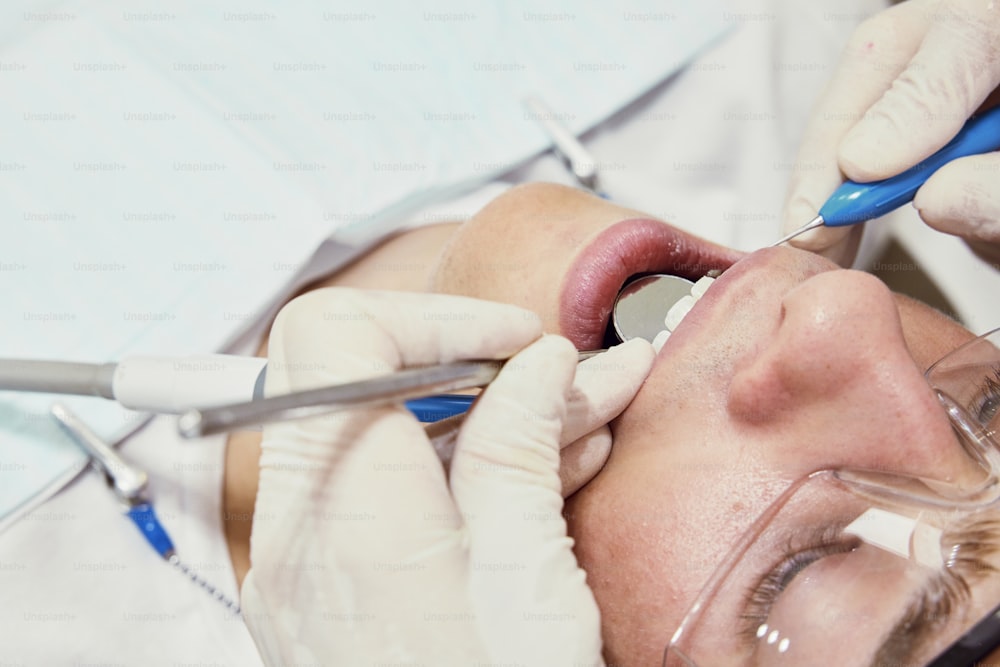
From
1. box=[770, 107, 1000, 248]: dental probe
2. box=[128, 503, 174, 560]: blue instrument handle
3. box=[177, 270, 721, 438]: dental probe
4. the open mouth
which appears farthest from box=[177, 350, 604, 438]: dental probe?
box=[770, 107, 1000, 248]: dental probe

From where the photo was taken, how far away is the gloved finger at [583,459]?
0.86m

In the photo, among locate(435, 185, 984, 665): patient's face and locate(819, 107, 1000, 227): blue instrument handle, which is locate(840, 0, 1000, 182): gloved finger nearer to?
locate(819, 107, 1000, 227): blue instrument handle

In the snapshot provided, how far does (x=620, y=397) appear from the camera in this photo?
32.9 inches

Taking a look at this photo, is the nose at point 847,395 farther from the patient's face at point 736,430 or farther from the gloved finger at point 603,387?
the gloved finger at point 603,387

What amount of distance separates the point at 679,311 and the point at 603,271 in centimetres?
11

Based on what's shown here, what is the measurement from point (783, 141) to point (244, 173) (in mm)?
1007

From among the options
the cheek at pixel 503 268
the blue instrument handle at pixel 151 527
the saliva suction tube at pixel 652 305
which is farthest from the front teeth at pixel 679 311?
the blue instrument handle at pixel 151 527

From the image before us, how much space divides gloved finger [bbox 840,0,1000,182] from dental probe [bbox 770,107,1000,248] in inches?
0.8

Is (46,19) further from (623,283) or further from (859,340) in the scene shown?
(859,340)

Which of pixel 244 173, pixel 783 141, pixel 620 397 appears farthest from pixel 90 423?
pixel 783 141

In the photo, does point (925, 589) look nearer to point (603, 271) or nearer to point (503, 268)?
point (603, 271)

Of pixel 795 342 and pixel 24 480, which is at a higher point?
pixel 795 342

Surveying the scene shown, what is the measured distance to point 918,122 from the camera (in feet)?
3.66

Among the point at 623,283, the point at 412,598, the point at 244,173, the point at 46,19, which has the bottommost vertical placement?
the point at 412,598
